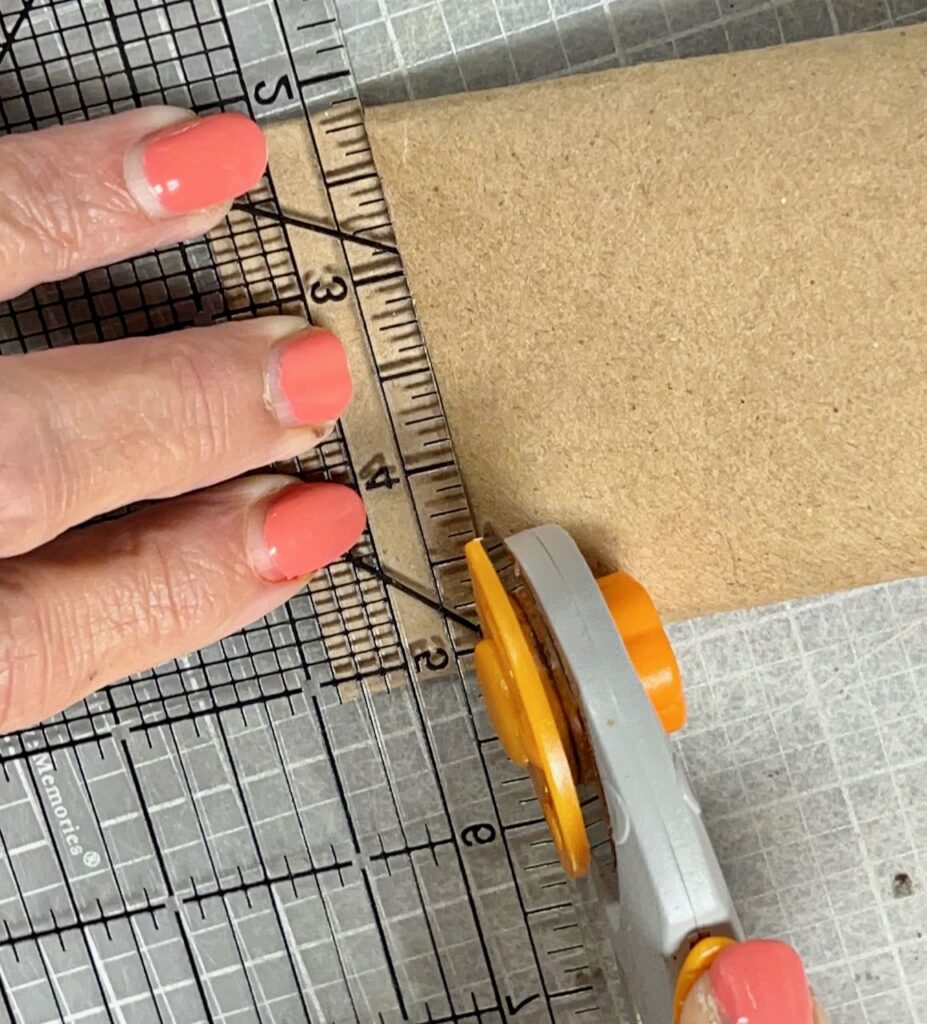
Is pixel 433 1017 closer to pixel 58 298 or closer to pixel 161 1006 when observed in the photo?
pixel 161 1006

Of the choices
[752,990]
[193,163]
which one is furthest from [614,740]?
[193,163]

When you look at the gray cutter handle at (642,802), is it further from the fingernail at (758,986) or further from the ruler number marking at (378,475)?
the ruler number marking at (378,475)

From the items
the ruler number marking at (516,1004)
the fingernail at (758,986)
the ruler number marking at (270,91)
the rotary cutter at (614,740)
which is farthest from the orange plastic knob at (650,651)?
the ruler number marking at (270,91)

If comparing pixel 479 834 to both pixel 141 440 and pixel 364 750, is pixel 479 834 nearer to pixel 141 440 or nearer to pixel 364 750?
pixel 364 750

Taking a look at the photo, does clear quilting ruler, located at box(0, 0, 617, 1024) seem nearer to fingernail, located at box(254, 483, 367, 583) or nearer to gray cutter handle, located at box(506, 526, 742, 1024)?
fingernail, located at box(254, 483, 367, 583)

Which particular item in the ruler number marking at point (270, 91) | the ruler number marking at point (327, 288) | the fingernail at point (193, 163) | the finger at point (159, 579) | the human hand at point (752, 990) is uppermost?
the ruler number marking at point (270, 91)

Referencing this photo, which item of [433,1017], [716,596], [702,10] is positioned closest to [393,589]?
[716,596]

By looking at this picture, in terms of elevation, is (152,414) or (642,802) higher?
(152,414)
